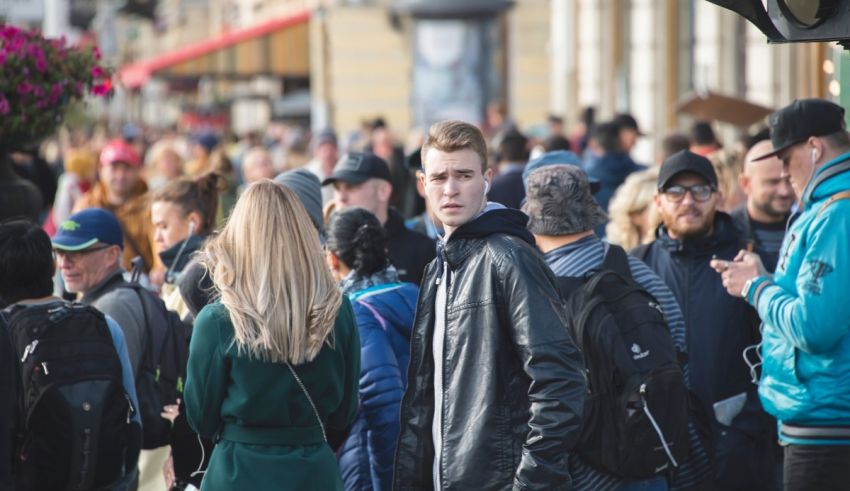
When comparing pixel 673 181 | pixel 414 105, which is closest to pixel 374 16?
pixel 414 105

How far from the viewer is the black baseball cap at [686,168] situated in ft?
21.8

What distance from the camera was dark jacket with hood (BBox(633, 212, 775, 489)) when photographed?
21.6 ft

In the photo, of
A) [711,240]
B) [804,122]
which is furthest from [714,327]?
[804,122]

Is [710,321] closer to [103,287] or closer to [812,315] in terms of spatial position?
[812,315]

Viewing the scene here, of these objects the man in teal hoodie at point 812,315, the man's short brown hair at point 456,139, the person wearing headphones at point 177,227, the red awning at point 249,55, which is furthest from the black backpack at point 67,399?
the red awning at point 249,55

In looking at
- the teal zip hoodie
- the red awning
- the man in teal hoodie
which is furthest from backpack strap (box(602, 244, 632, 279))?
the red awning

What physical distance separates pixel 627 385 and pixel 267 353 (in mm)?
1382

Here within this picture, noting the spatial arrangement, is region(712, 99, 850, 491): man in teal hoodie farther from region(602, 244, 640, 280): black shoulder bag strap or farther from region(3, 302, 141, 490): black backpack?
region(3, 302, 141, 490): black backpack

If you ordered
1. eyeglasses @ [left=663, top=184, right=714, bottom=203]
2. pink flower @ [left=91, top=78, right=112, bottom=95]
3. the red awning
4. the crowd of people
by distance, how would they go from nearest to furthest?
the crowd of people, eyeglasses @ [left=663, top=184, right=714, bottom=203], pink flower @ [left=91, top=78, right=112, bottom=95], the red awning

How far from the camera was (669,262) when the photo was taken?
6785mm

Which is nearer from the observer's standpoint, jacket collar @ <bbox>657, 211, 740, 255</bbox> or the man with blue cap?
the man with blue cap

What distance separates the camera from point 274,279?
477cm

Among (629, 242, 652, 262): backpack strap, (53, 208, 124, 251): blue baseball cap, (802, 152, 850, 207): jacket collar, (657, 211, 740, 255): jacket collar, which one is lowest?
(629, 242, 652, 262): backpack strap

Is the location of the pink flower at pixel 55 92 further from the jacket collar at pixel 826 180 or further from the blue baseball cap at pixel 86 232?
the jacket collar at pixel 826 180
